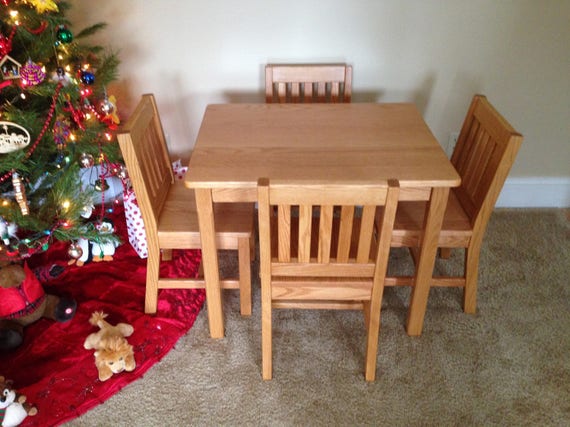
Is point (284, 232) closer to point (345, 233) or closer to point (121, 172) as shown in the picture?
point (345, 233)

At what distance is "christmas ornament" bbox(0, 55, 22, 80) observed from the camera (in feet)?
5.04

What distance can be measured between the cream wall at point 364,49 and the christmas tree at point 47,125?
11.6 inches

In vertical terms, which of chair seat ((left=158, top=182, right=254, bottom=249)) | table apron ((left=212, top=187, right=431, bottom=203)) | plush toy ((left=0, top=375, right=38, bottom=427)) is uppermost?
table apron ((left=212, top=187, right=431, bottom=203))

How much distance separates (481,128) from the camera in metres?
1.73

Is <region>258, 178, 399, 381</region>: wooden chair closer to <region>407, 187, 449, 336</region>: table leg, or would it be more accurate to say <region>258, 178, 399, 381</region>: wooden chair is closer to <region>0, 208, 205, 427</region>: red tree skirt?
<region>407, 187, 449, 336</region>: table leg

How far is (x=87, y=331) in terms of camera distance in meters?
1.83

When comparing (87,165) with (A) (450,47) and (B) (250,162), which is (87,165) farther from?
(A) (450,47)

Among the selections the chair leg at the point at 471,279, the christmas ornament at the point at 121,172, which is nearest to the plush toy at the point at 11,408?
the christmas ornament at the point at 121,172

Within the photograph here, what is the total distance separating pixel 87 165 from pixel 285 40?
1005 mm

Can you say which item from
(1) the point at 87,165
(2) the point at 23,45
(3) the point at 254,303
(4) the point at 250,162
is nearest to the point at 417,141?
(4) the point at 250,162

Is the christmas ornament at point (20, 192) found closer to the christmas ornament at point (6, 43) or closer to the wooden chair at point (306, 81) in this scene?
the christmas ornament at point (6, 43)

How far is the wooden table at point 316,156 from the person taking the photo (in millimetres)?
1445

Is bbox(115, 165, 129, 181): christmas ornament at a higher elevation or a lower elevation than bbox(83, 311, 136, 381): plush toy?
higher

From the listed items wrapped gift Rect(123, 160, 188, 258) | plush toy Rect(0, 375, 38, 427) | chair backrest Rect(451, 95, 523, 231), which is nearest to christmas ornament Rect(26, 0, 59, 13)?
wrapped gift Rect(123, 160, 188, 258)
